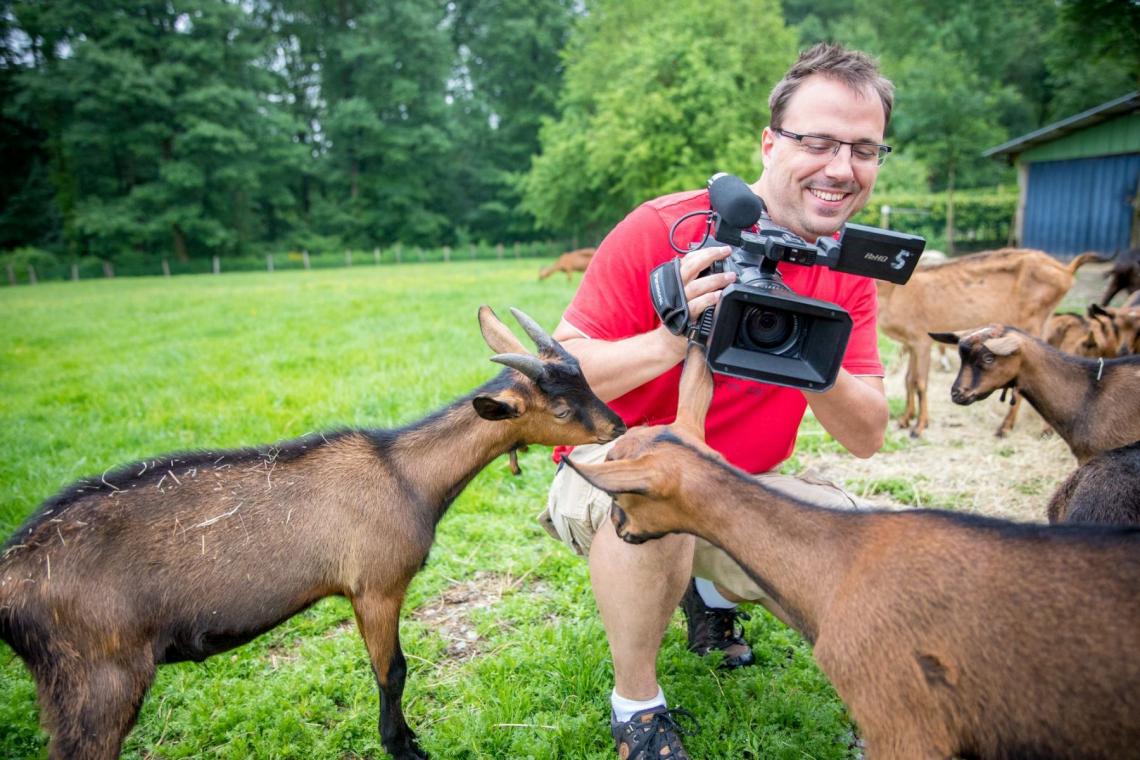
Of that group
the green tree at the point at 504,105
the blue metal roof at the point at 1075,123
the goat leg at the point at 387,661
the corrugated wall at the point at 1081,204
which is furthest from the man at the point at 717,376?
the green tree at the point at 504,105

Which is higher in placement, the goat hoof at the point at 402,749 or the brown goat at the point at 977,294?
the brown goat at the point at 977,294

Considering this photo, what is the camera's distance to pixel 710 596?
11.4 ft

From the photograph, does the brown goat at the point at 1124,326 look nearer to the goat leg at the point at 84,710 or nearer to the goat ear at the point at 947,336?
the goat ear at the point at 947,336

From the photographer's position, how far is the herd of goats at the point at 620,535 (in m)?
1.80

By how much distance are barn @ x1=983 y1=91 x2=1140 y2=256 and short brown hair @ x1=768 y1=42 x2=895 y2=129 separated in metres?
17.7

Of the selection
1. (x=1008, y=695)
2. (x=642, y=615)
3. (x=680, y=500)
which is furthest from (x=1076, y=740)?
(x=642, y=615)

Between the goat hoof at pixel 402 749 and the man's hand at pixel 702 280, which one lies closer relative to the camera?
the man's hand at pixel 702 280

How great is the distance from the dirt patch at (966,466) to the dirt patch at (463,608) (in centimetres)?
258

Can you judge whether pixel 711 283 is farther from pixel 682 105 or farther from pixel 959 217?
pixel 959 217

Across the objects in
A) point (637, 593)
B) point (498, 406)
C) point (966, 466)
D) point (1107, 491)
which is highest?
point (498, 406)

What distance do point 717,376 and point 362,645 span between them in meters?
2.16

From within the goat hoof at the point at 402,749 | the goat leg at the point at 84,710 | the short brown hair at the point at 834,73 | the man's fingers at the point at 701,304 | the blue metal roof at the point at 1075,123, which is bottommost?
the goat hoof at the point at 402,749

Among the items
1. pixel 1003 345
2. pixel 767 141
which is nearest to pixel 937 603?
pixel 767 141

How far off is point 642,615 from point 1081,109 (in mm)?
43374
